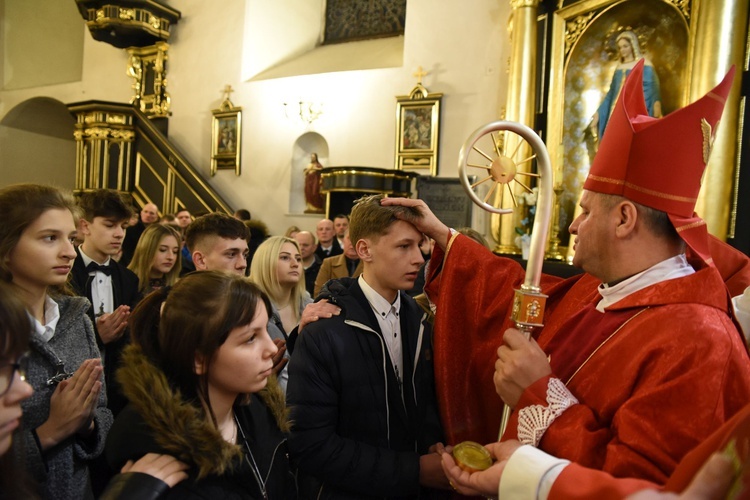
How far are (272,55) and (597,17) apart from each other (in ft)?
22.1

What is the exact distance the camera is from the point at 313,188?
1020 cm

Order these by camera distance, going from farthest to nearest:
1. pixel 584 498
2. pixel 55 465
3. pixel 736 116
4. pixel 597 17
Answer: pixel 597 17 < pixel 736 116 < pixel 55 465 < pixel 584 498

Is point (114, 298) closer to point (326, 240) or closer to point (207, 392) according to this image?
point (207, 392)

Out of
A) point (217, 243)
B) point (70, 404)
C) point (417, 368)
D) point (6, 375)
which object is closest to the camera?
point (6, 375)

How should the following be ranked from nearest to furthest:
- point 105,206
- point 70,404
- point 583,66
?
point 70,404 → point 105,206 → point 583,66

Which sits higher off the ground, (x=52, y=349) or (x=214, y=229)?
(x=214, y=229)

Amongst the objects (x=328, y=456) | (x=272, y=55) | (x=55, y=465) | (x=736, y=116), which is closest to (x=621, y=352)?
(x=328, y=456)

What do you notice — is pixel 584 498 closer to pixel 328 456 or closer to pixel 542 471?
pixel 542 471

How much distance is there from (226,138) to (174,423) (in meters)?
10.4

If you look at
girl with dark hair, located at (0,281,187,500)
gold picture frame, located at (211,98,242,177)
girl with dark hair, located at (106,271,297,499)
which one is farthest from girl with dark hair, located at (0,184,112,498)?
gold picture frame, located at (211,98,242,177)

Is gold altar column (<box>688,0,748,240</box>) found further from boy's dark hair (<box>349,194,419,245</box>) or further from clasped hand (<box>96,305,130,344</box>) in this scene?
clasped hand (<box>96,305,130,344</box>)

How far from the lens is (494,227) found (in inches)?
296

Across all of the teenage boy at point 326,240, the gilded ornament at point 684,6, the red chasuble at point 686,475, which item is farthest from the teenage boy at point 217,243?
the gilded ornament at point 684,6

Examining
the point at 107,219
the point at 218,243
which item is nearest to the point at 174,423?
the point at 218,243
